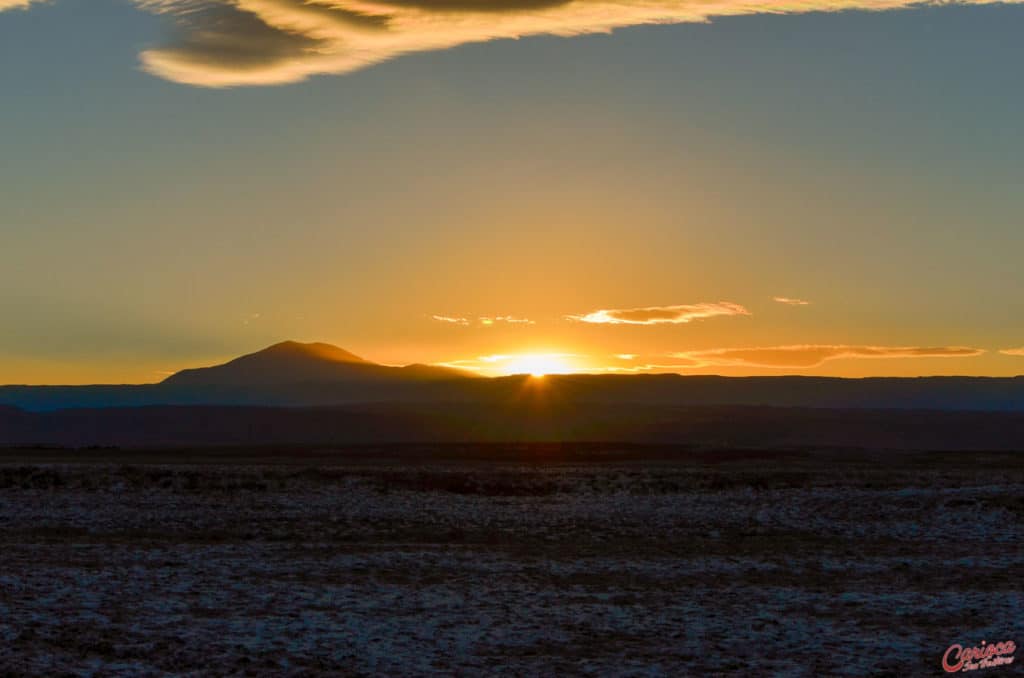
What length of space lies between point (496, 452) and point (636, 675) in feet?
219

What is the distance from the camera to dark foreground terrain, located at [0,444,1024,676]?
621 inches

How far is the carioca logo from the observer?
15.0 metres

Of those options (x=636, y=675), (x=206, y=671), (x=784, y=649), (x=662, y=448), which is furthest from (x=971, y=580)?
(x=662, y=448)

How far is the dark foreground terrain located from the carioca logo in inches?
10.5

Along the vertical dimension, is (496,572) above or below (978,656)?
below

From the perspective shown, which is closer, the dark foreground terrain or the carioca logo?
the carioca logo

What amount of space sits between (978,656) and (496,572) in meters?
11.6

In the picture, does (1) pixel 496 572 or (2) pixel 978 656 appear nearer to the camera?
(2) pixel 978 656

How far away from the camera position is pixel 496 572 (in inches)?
972

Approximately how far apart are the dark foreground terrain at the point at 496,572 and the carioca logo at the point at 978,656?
0.87ft

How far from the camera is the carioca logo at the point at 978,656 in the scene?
14969mm

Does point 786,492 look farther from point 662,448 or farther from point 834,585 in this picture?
point 662,448

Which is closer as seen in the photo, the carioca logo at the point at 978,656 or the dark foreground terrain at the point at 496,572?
the carioca logo at the point at 978,656

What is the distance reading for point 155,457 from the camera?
7081 centimetres
